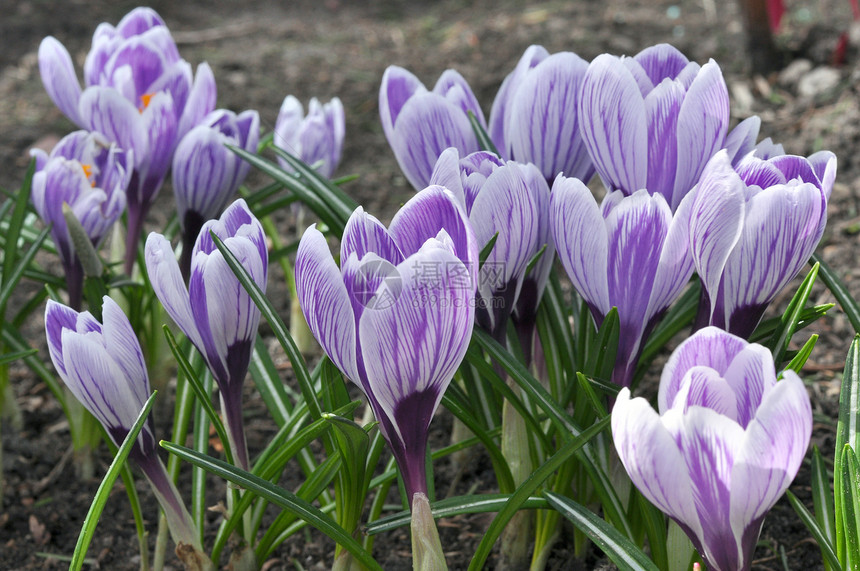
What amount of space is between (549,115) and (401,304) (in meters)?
0.56

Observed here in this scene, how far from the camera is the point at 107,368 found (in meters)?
1.10

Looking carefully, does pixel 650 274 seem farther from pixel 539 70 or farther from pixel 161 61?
pixel 161 61

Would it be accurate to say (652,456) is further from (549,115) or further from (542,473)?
(549,115)

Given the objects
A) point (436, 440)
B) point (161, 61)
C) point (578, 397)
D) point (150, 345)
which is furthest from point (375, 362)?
point (161, 61)

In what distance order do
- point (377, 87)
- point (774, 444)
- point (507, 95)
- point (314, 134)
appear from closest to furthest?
point (774, 444) → point (507, 95) → point (314, 134) → point (377, 87)

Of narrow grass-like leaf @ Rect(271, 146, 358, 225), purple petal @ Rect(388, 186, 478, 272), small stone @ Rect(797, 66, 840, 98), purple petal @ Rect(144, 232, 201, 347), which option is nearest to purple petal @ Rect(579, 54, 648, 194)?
purple petal @ Rect(388, 186, 478, 272)

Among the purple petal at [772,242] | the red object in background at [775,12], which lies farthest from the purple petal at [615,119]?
the red object in background at [775,12]

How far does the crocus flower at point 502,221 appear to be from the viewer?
3.56ft

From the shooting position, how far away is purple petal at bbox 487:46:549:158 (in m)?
1.40

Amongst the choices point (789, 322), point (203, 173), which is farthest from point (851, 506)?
point (203, 173)

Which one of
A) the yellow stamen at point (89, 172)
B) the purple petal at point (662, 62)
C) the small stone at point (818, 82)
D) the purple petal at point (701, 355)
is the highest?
the purple petal at point (662, 62)

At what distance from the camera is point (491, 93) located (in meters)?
3.53

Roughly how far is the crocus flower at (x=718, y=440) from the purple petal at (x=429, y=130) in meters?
0.61

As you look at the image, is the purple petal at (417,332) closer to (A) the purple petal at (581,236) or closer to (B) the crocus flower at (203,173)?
(A) the purple petal at (581,236)
